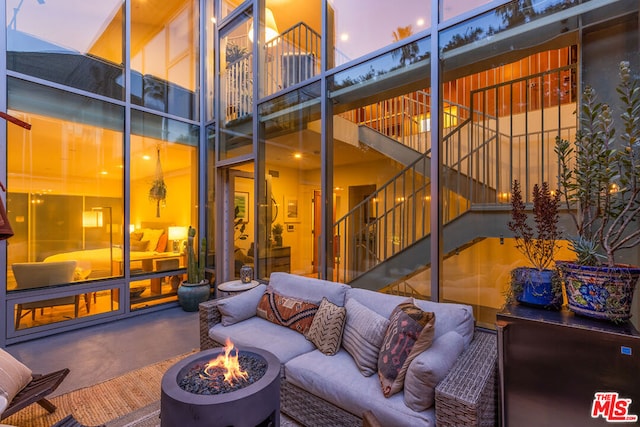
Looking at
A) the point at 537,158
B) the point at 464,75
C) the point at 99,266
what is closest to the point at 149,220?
the point at 99,266

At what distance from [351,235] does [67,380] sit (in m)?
2.93

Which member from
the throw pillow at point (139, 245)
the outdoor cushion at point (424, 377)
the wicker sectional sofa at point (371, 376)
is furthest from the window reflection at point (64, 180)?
the outdoor cushion at point (424, 377)

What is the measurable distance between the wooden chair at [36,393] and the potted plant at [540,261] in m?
2.80

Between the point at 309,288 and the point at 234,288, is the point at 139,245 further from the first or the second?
the point at 309,288


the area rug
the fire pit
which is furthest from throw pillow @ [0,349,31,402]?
the fire pit

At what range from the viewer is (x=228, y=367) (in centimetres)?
156

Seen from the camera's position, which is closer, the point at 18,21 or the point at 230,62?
the point at 18,21

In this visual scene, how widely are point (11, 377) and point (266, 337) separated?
59.4 inches

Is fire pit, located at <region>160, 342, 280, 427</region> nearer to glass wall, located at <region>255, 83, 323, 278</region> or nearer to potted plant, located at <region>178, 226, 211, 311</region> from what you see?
glass wall, located at <region>255, 83, 323, 278</region>

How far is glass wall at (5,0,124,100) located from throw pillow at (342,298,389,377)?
4205 millimetres

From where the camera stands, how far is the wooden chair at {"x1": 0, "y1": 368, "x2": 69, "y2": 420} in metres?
1.70

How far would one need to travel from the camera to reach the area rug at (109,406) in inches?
77.5

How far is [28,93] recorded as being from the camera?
3369 mm

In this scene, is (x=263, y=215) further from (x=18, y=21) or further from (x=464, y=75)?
(x=18, y=21)
